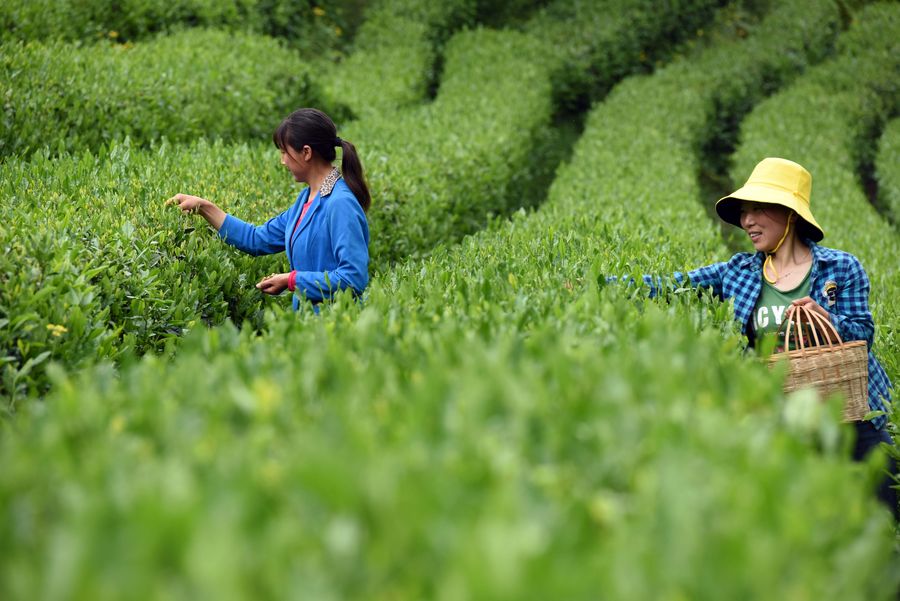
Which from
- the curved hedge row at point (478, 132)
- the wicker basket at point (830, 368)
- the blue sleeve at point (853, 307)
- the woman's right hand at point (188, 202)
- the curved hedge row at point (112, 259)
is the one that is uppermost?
the curved hedge row at point (478, 132)

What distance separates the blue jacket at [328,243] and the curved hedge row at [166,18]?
21.6ft

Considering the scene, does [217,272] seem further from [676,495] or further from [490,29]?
[490,29]

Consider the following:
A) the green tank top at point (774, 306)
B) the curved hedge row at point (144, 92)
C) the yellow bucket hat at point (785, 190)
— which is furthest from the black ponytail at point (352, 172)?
the curved hedge row at point (144, 92)

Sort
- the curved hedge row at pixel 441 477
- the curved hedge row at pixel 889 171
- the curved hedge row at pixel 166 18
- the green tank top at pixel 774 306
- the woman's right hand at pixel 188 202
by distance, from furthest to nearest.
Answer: the curved hedge row at pixel 889 171
the curved hedge row at pixel 166 18
the woman's right hand at pixel 188 202
the green tank top at pixel 774 306
the curved hedge row at pixel 441 477

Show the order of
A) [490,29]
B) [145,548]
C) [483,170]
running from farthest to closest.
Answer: [490,29]
[483,170]
[145,548]

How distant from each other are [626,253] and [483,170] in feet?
15.6

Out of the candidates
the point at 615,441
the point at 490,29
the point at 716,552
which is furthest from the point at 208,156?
the point at 490,29

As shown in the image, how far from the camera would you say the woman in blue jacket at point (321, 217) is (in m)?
4.44

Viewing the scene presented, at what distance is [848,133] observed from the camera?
14547 mm

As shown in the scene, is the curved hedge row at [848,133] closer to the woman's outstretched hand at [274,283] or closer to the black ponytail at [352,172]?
the black ponytail at [352,172]

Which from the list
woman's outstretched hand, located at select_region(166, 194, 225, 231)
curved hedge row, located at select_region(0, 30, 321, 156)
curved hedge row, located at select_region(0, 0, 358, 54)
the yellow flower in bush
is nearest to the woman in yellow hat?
woman's outstretched hand, located at select_region(166, 194, 225, 231)

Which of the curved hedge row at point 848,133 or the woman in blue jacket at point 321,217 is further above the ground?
the curved hedge row at point 848,133

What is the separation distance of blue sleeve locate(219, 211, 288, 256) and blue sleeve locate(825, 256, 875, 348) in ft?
9.60

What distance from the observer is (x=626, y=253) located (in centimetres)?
530
